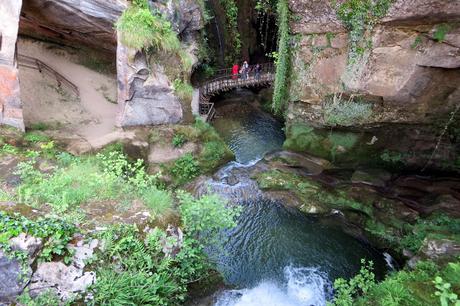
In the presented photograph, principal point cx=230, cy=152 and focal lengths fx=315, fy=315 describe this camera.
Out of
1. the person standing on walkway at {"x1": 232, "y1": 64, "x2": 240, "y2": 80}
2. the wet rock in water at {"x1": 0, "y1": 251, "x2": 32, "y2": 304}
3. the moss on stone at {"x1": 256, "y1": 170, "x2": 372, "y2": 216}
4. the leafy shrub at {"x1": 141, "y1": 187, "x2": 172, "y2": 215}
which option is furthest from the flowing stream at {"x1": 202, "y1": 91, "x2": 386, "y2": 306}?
the person standing on walkway at {"x1": 232, "y1": 64, "x2": 240, "y2": 80}

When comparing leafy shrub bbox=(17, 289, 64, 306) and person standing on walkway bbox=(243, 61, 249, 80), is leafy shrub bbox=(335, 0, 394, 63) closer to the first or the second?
person standing on walkway bbox=(243, 61, 249, 80)

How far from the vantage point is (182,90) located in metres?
12.4

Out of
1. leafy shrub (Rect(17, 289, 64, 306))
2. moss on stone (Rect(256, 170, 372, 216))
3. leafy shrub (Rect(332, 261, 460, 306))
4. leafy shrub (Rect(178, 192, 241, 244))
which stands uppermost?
leafy shrub (Rect(178, 192, 241, 244))

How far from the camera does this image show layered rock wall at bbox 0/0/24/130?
9164mm

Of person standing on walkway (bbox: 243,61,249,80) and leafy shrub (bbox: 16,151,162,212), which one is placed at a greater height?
person standing on walkway (bbox: 243,61,249,80)

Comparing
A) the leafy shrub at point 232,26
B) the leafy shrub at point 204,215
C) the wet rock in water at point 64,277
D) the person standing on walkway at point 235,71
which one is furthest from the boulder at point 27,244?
the leafy shrub at point 232,26

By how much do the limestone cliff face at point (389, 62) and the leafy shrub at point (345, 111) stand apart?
0.19 m

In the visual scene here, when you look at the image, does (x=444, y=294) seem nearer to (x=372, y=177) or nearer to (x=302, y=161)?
(x=372, y=177)

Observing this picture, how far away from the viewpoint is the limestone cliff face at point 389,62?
9.02 meters

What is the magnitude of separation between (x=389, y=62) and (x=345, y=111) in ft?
6.98

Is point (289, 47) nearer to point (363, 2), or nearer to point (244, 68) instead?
point (363, 2)

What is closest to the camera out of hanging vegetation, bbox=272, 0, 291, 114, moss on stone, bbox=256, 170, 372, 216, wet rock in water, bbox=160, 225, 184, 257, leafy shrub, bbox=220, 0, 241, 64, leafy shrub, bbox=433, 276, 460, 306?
leafy shrub, bbox=433, 276, 460, 306

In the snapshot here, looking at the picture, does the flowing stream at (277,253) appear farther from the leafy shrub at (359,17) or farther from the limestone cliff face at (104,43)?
the leafy shrub at (359,17)

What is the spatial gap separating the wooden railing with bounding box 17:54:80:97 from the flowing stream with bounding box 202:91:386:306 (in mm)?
7163
